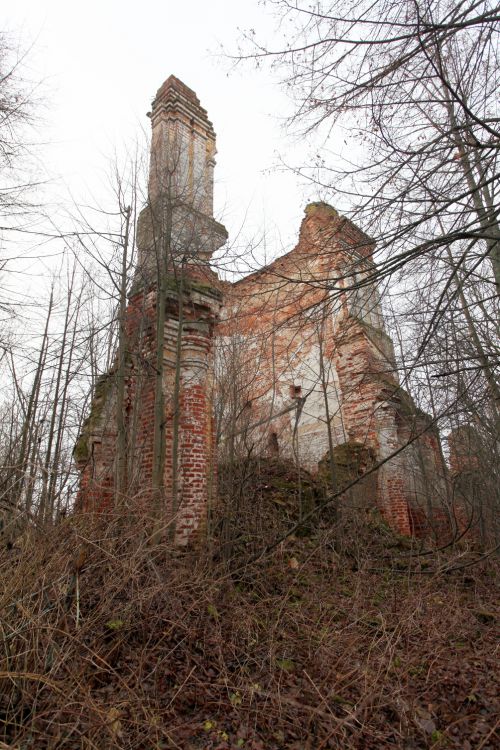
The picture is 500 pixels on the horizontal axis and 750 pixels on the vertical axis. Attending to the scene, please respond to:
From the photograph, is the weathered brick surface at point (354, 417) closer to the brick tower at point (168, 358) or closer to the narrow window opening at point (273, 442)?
the narrow window opening at point (273, 442)

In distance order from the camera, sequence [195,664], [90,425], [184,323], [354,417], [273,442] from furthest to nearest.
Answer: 1. [273,442]
2. [354,417]
3. [90,425]
4. [184,323]
5. [195,664]

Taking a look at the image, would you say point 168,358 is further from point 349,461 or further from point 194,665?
point 349,461

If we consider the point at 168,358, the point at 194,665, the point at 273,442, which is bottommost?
the point at 194,665

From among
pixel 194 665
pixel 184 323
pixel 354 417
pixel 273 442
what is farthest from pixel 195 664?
pixel 273 442

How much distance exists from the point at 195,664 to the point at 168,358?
4.65 meters

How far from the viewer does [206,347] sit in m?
7.77

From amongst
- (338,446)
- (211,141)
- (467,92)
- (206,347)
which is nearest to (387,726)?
(467,92)

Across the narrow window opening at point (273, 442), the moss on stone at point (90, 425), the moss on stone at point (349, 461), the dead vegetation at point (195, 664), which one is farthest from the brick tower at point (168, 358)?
the narrow window opening at point (273, 442)

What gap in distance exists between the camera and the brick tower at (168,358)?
21.9ft

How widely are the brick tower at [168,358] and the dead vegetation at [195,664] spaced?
194 centimetres

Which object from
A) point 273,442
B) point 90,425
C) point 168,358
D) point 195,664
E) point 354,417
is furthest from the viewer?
point 273,442

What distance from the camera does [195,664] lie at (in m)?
3.71

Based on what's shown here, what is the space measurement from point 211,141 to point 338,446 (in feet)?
27.9

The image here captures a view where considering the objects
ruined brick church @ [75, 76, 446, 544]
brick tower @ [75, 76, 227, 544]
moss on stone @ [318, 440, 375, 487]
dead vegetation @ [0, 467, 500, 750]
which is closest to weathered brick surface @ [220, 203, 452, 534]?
moss on stone @ [318, 440, 375, 487]
